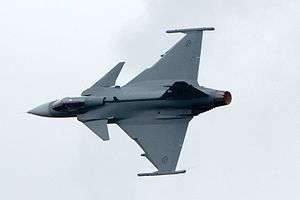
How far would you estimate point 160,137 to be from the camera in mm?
111000

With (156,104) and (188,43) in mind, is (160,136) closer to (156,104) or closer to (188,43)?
(156,104)

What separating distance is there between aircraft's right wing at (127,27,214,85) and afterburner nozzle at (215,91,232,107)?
2677mm

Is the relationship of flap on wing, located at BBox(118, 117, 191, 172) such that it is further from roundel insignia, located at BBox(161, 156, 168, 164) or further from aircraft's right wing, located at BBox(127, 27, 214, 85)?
aircraft's right wing, located at BBox(127, 27, 214, 85)

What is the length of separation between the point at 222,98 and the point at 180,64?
471 centimetres

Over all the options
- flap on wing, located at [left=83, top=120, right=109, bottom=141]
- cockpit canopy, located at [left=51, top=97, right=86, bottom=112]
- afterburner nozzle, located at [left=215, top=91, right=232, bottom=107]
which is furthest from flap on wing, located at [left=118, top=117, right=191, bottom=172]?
cockpit canopy, located at [left=51, top=97, right=86, bottom=112]

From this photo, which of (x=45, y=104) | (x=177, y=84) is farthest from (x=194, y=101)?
(x=45, y=104)

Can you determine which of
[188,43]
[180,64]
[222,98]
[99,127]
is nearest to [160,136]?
[99,127]

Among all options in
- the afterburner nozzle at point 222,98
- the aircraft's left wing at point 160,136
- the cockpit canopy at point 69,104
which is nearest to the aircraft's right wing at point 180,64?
the afterburner nozzle at point 222,98

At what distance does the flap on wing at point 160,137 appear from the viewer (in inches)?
4318

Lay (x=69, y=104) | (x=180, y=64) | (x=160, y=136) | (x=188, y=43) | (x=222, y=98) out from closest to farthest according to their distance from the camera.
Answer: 1. (x=222, y=98)
2. (x=160, y=136)
3. (x=69, y=104)
4. (x=180, y=64)
5. (x=188, y=43)

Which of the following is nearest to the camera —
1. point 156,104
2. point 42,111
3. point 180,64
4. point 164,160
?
point 164,160

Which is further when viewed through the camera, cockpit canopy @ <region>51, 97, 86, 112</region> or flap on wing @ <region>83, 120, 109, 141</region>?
cockpit canopy @ <region>51, 97, 86, 112</region>

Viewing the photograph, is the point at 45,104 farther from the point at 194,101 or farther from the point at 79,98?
the point at 194,101

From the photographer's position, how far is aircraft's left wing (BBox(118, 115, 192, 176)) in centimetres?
10969
